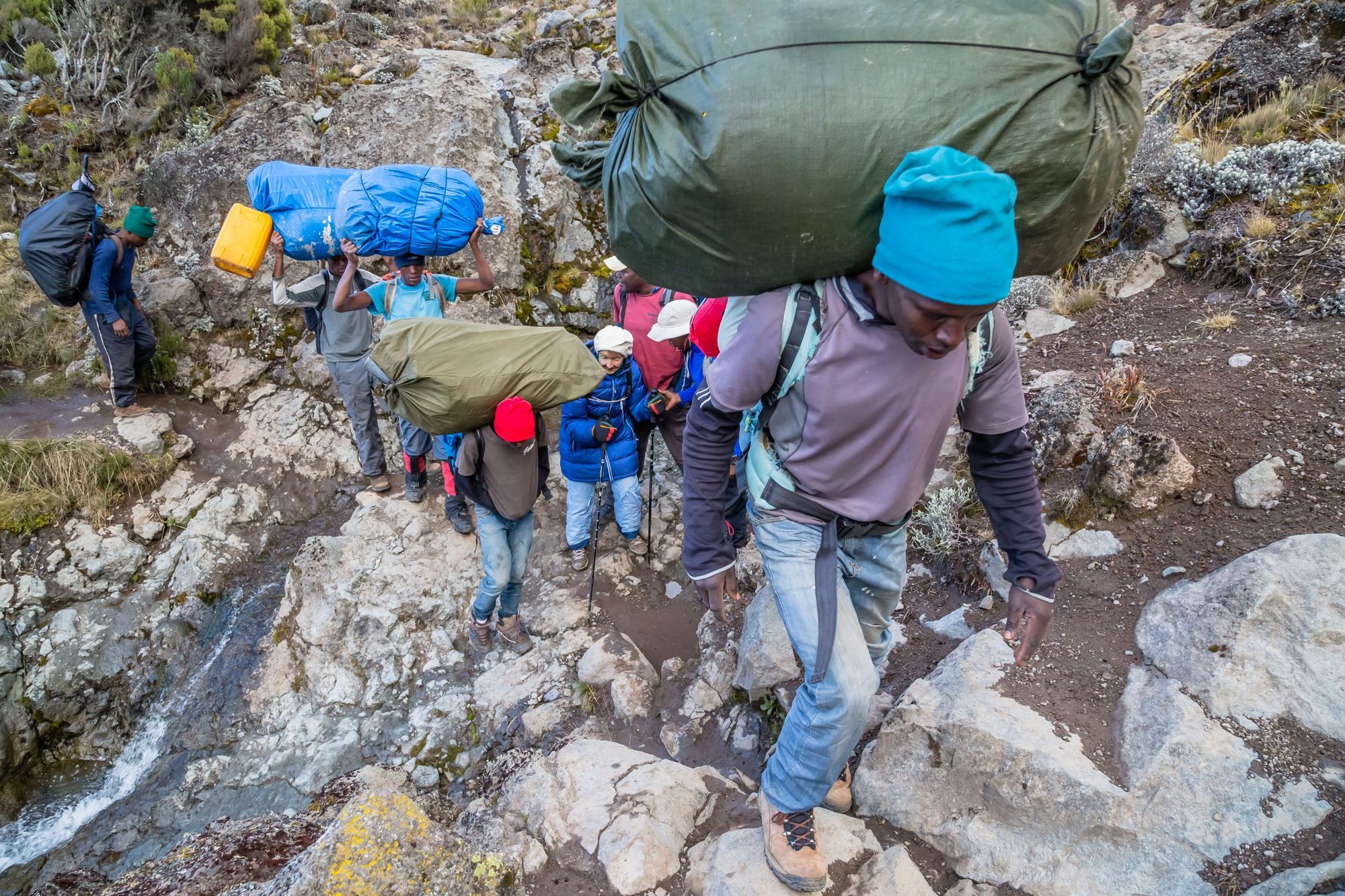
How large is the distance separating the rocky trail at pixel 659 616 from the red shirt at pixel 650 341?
4.99 feet

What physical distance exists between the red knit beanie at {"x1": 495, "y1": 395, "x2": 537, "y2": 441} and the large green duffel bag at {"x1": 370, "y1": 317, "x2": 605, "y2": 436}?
0.20 feet

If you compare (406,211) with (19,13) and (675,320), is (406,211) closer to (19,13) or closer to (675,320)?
(675,320)

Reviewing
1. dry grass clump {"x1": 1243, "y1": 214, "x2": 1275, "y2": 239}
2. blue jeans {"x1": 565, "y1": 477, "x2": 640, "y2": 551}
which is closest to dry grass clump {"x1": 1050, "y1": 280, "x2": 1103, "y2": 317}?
dry grass clump {"x1": 1243, "y1": 214, "x2": 1275, "y2": 239}

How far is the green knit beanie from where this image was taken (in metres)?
7.03

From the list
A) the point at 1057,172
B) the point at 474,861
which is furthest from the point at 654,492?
the point at 1057,172

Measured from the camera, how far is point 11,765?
Answer: 5.46 meters

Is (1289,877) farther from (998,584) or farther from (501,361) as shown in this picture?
(501,361)

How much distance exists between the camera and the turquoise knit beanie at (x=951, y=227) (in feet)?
5.49

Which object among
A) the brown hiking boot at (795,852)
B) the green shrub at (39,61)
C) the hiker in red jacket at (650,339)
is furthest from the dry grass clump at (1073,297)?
the green shrub at (39,61)

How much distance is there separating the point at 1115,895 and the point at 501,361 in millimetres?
3723

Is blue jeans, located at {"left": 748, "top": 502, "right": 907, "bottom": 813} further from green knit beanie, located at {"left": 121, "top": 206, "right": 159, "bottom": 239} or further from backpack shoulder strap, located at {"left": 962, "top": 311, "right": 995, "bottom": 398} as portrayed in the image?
green knit beanie, located at {"left": 121, "top": 206, "right": 159, "bottom": 239}

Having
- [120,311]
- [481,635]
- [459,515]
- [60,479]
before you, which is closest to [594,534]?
[481,635]

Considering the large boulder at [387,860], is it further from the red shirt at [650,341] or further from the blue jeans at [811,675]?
the red shirt at [650,341]

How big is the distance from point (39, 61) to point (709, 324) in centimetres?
1285
